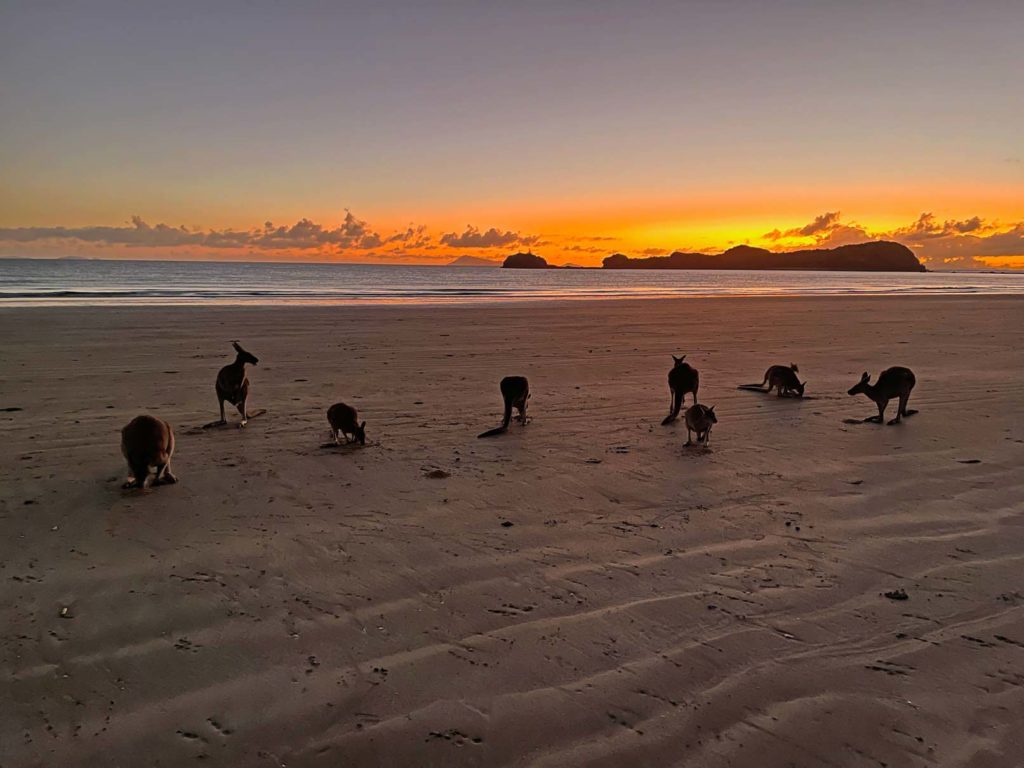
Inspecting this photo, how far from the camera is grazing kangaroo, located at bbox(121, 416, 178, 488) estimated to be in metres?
5.49

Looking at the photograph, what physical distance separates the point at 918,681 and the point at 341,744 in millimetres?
2631

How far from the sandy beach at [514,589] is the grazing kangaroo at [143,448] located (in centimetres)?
20

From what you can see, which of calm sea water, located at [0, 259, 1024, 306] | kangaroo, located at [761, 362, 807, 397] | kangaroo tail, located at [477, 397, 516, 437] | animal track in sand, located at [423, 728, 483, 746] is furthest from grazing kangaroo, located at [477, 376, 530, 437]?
calm sea water, located at [0, 259, 1024, 306]

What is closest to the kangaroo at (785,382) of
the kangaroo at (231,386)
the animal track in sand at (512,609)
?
the animal track in sand at (512,609)

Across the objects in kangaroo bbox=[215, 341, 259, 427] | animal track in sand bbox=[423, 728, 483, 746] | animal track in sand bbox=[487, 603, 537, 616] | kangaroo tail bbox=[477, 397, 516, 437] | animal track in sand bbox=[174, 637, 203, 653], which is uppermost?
kangaroo bbox=[215, 341, 259, 427]

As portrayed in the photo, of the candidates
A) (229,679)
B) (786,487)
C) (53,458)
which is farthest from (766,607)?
(53,458)

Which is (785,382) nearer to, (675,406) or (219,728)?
(675,406)

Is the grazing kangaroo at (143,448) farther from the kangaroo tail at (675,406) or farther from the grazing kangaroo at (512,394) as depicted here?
the kangaroo tail at (675,406)

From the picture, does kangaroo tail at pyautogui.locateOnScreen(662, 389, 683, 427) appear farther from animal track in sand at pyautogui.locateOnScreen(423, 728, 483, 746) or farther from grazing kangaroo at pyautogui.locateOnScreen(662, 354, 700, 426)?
animal track in sand at pyautogui.locateOnScreen(423, 728, 483, 746)

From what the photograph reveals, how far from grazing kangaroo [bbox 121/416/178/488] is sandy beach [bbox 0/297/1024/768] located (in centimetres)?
20

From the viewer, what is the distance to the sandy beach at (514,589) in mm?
2844

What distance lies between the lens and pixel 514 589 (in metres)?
4.00

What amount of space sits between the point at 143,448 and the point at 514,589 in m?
3.43

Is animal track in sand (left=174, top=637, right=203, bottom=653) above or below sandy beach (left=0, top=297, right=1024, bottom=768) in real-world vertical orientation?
below
